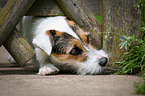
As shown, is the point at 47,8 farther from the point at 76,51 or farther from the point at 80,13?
the point at 76,51

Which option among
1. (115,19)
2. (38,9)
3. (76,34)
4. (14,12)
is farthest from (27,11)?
(115,19)

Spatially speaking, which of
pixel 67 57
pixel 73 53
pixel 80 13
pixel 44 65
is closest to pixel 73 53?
pixel 73 53

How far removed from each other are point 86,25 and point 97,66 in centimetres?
82

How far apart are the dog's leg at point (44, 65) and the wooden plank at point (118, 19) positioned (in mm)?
1039

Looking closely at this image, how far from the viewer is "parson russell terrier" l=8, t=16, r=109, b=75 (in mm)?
2777

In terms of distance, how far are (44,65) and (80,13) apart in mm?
1024

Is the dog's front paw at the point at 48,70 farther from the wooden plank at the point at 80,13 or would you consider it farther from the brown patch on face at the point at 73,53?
the wooden plank at the point at 80,13

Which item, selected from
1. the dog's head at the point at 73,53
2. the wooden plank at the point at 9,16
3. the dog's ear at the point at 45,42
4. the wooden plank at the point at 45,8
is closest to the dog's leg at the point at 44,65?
the dog's head at the point at 73,53

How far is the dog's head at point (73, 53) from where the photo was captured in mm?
2783

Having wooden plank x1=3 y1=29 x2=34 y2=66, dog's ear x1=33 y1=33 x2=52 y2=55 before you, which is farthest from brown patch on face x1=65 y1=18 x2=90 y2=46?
wooden plank x1=3 y1=29 x2=34 y2=66

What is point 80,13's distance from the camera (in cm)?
326

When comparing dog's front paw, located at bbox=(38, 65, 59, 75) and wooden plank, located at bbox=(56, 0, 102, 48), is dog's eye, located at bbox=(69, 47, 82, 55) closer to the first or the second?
dog's front paw, located at bbox=(38, 65, 59, 75)

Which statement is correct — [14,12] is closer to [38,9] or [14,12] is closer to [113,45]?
[38,9]

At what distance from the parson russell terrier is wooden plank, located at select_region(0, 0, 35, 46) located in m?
0.45
